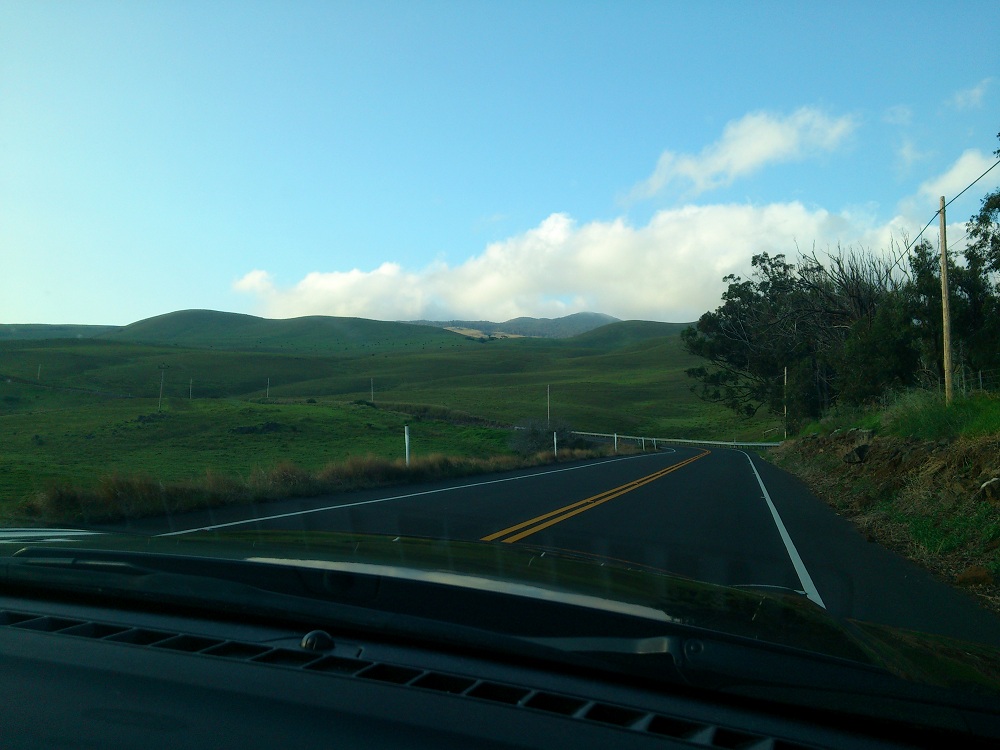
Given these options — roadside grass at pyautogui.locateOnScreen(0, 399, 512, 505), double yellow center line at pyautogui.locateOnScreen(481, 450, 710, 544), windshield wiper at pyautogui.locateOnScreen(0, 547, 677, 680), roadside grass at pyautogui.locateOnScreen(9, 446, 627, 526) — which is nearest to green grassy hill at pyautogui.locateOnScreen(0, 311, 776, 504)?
roadside grass at pyautogui.locateOnScreen(0, 399, 512, 505)

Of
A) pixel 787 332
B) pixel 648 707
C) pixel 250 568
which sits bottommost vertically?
pixel 648 707

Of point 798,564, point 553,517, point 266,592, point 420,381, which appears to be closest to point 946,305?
point 553,517

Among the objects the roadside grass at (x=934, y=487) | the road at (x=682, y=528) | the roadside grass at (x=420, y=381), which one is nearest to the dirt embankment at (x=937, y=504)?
the roadside grass at (x=934, y=487)

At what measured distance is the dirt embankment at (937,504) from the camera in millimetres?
9273

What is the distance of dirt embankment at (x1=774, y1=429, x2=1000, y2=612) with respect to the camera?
927 centimetres

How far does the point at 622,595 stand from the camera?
363 cm

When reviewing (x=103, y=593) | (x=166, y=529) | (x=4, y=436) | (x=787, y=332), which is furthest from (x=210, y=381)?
(x=103, y=593)

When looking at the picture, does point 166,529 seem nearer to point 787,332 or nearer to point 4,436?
point 4,436

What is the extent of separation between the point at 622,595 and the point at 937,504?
10246 mm

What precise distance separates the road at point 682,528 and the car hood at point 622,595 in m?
2.42

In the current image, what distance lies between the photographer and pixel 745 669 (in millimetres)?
2734

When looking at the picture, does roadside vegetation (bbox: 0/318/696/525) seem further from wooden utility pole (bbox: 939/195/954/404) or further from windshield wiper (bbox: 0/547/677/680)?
wooden utility pole (bbox: 939/195/954/404)

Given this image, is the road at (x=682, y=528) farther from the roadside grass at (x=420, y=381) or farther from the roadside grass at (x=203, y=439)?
the roadside grass at (x=420, y=381)

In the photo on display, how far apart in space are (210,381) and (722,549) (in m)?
96.5
